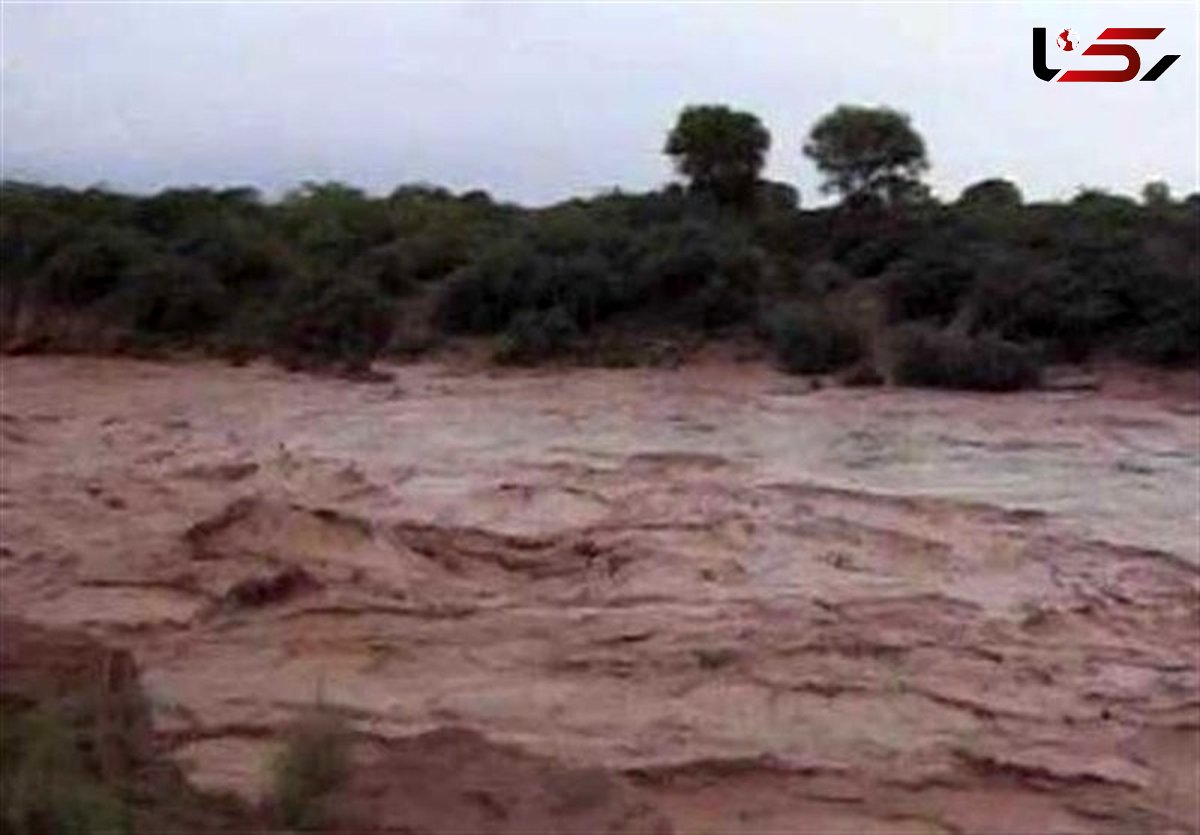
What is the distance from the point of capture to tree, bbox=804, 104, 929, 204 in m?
30.2

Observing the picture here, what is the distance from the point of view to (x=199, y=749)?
415 inches

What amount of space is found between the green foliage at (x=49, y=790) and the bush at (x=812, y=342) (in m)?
14.9

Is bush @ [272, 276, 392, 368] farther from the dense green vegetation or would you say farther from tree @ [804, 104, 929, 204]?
tree @ [804, 104, 929, 204]

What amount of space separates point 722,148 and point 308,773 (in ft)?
76.4

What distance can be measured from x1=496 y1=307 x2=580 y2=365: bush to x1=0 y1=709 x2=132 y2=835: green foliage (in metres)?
15.9

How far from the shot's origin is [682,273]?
1020 inches

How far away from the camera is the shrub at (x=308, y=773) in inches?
349

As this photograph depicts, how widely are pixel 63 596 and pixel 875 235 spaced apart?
1574 centimetres

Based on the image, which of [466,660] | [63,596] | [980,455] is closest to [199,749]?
[466,660]

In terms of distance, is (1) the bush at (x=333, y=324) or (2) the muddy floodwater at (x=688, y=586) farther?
(1) the bush at (x=333, y=324)

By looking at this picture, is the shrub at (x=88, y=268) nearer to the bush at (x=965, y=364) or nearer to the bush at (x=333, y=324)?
the bush at (x=333, y=324)

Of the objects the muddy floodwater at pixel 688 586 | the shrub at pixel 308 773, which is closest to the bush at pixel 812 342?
the muddy floodwater at pixel 688 586

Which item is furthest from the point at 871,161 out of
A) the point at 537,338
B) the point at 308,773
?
the point at 308,773

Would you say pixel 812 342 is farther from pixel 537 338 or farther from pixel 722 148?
pixel 722 148
